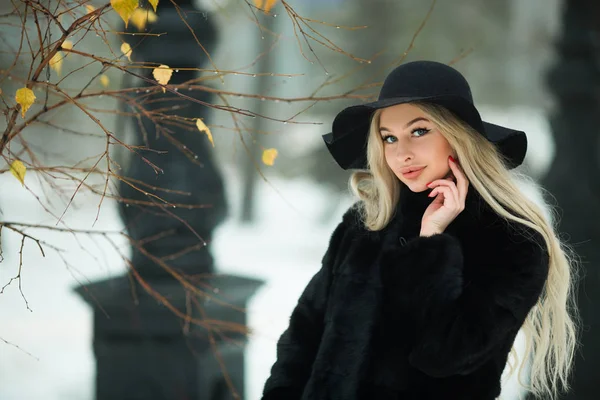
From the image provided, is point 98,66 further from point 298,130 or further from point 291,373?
point 291,373

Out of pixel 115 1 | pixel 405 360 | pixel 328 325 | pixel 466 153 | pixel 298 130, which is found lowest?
pixel 405 360

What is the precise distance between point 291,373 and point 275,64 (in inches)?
107

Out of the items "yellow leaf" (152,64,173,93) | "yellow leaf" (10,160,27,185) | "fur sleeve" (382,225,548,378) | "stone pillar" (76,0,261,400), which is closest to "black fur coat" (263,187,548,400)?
"fur sleeve" (382,225,548,378)

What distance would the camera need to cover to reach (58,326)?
14.1 feet

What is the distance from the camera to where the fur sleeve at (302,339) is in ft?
6.66

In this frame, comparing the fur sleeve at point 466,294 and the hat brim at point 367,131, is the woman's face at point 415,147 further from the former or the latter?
the fur sleeve at point 466,294

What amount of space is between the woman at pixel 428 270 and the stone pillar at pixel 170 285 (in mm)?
1683

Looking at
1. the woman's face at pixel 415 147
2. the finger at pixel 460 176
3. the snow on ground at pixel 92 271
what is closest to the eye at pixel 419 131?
the woman's face at pixel 415 147

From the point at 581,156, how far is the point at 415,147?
8.04ft

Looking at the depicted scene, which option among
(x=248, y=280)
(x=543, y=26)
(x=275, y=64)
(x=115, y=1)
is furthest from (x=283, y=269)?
(x=115, y=1)

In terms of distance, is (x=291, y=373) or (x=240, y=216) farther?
(x=240, y=216)

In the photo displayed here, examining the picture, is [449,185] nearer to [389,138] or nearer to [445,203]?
[445,203]

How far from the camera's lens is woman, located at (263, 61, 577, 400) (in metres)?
1.77

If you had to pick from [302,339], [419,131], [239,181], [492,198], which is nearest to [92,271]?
[239,181]
